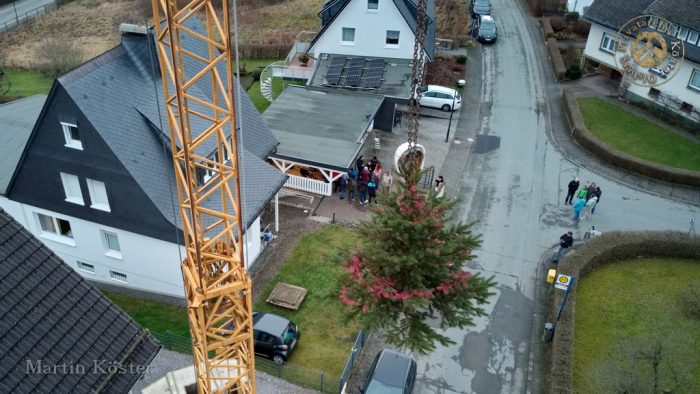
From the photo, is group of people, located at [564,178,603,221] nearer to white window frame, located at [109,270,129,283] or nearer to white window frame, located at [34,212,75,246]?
white window frame, located at [109,270,129,283]

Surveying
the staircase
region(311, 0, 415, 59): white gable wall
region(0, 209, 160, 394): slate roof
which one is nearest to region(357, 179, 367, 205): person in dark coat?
the staircase

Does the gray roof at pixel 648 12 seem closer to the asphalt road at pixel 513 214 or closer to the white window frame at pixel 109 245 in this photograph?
the asphalt road at pixel 513 214

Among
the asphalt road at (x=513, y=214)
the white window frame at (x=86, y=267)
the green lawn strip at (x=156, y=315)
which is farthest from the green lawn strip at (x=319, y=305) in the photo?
the white window frame at (x=86, y=267)

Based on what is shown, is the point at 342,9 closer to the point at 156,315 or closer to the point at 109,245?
the point at 109,245

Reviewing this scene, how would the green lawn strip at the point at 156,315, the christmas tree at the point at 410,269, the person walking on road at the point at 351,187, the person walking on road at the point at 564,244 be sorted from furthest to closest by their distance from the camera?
the person walking on road at the point at 351,187 < the person walking on road at the point at 564,244 < the green lawn strip at the point at 156,315 < the christmas tree at the point at 410,269

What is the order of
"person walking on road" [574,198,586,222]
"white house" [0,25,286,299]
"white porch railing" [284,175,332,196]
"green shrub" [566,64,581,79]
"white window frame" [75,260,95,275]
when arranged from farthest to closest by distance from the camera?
"green shrub" [566,64,581,79] → "white porch railing" [284,175,332,196] → "person walking on road" [574,198,586,222] → "white window frame" [75,260,95,275] → "white house" [0,25,286,299]

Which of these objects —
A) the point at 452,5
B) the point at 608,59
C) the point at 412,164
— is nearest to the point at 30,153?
the point at 412,164
